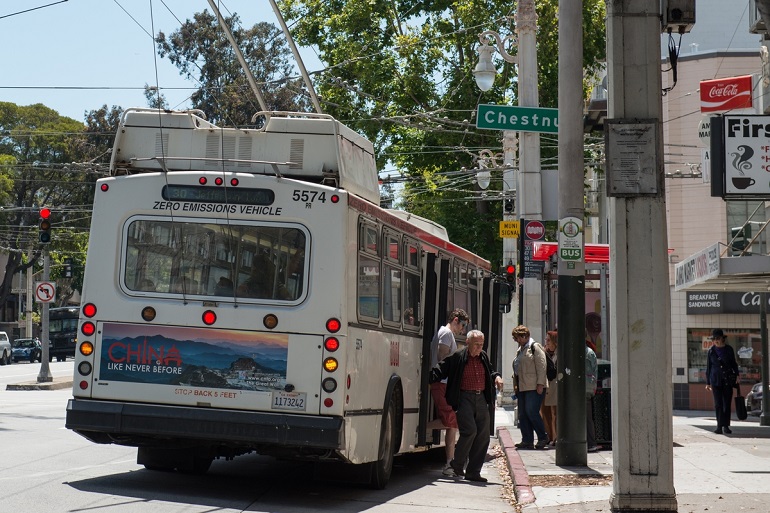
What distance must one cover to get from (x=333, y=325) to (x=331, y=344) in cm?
18

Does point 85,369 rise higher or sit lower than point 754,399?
higher

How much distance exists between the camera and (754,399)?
30141 millimetres

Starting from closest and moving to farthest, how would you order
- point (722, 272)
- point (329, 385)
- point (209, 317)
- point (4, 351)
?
point (329, 385)
point (209, 317)
point (722, 272)
point (4, 351)

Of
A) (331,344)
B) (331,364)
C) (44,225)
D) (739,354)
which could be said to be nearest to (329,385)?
(331,364)

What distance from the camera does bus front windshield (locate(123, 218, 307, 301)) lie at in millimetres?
10906

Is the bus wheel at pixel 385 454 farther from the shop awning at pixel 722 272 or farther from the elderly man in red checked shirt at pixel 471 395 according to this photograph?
the shop awning at pixel 722 272

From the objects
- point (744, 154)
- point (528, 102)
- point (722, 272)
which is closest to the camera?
point (744, 154)

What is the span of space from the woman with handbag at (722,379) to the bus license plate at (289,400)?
12.0m

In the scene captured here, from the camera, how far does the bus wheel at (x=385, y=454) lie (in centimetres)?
1223

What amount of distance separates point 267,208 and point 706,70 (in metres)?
25.8

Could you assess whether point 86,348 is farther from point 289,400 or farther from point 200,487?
point 289,400

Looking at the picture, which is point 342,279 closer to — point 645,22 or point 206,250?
point 206,250

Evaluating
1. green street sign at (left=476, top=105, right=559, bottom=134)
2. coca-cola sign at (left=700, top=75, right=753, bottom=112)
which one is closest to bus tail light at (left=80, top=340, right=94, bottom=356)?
green street sign at (left=476, top=105, right=559, bottom=134)

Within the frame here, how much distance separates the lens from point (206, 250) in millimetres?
11086
